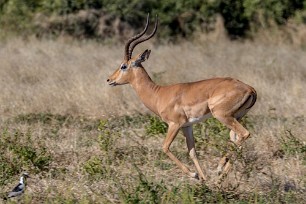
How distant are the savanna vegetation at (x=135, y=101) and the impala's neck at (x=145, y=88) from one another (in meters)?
0.51

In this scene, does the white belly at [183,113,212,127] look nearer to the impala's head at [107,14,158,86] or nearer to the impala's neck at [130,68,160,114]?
the impala's neck at [130,68,160,114]

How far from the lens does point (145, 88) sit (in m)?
9.23

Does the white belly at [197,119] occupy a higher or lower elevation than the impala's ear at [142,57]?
lower

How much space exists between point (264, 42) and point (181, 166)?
14052 millimetres

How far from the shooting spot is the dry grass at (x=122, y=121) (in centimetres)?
767

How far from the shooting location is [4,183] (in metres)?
7.89

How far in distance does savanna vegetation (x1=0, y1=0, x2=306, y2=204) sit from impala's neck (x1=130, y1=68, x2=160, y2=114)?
0.51 metres

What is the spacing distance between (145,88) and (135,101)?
123 inches

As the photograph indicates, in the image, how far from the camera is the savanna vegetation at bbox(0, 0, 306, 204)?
764 cm

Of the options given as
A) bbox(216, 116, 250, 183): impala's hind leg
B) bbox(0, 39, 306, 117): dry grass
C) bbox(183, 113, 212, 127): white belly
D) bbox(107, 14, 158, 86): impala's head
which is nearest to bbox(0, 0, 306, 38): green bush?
bbox(0, 39, 306, 117): dry grass

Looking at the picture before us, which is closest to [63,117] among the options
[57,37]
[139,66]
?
[139,66]

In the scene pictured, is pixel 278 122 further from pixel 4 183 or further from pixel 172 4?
pixel 172 4

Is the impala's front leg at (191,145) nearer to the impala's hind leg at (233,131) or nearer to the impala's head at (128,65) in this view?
the impala's hind leg at (233,131)

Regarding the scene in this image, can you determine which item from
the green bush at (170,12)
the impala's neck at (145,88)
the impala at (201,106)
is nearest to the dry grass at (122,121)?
the impala at (201,106)
